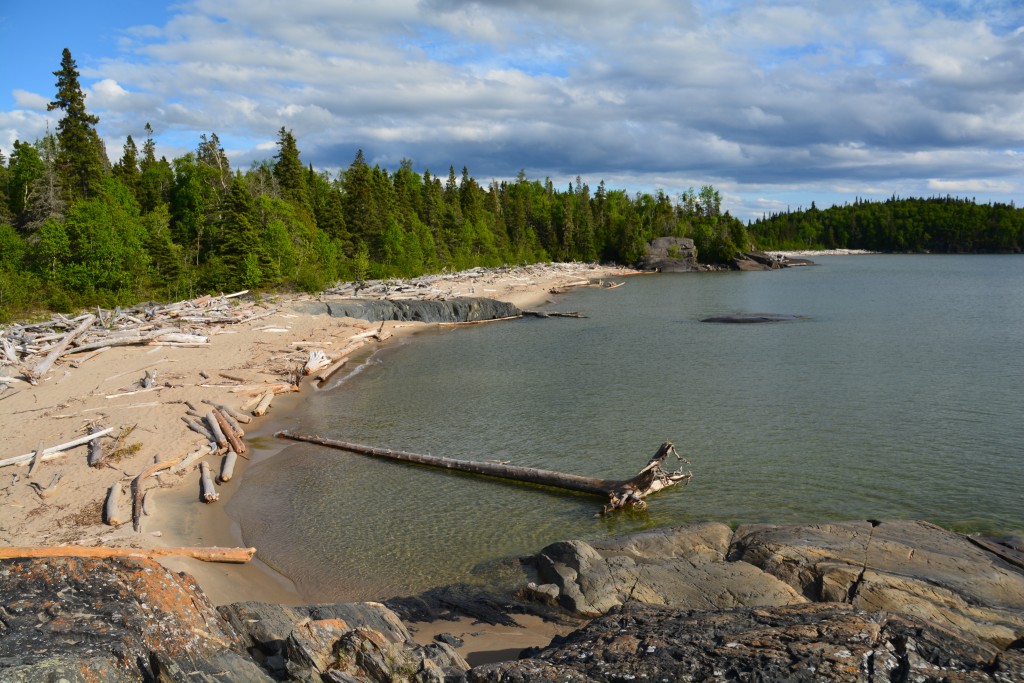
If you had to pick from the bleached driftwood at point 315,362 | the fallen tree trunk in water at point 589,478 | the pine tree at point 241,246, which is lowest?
the fallen tree trunk in water at point 589,478

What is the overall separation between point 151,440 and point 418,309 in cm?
3173

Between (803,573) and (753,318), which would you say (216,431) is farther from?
(753,318)

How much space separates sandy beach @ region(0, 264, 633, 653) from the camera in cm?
1162

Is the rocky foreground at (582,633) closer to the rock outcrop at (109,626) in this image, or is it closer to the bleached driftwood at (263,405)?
the rock outcrop at (109,626)

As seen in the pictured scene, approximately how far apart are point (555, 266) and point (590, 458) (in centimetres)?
9385

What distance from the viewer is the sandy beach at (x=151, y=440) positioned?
457 inches

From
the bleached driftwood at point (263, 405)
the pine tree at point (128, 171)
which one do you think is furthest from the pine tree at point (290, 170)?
the bleached driftwood at point (263, 405)

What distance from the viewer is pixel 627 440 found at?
19.3m

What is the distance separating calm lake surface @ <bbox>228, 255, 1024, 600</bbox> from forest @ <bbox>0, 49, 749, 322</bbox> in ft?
53.4

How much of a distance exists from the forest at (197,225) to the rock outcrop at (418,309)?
625 centimetres

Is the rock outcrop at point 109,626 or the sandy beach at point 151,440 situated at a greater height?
the rock outcrop at point 109,626

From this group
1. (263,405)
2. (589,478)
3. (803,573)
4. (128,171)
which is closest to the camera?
(803,573)

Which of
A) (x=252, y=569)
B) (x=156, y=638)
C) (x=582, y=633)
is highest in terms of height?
(x=156, y=638)

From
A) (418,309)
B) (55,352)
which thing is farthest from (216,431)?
(418,309)
